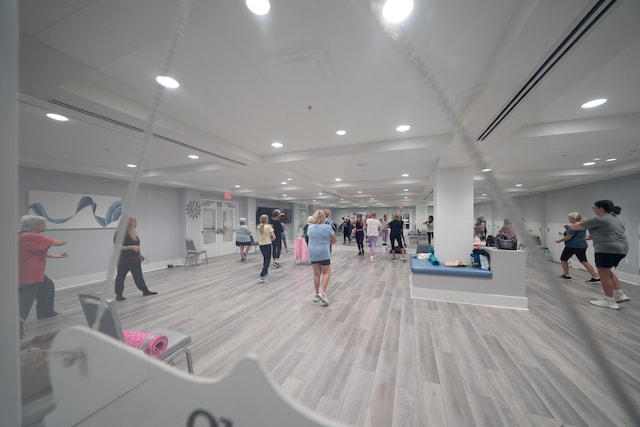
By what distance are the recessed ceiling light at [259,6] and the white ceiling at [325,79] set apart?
0.06 meters

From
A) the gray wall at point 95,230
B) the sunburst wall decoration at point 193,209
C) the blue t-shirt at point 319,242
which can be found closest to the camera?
the gray wall at point 95,230

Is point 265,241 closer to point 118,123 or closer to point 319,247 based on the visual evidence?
point 319,247

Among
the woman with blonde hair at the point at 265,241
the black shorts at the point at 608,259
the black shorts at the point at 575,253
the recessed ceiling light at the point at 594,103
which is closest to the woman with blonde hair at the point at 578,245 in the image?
the black shorts at the point at 575,253

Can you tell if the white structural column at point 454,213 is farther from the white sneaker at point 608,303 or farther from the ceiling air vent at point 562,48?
the ceiling air vent at point 562,48

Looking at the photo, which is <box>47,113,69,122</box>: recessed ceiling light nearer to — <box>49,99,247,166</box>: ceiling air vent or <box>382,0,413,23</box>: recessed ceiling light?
<box>49,99,247,166</box>: ceiling air vent

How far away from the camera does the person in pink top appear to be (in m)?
0.82

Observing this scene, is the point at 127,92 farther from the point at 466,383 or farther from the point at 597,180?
the point at 597,180

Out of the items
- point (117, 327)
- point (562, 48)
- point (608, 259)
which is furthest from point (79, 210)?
point (608, 259)

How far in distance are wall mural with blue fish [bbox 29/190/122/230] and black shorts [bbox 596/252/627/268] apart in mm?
5020

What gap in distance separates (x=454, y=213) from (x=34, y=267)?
455cm

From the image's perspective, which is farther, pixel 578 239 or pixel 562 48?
pixel 578 239

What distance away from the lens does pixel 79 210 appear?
192 centimetres

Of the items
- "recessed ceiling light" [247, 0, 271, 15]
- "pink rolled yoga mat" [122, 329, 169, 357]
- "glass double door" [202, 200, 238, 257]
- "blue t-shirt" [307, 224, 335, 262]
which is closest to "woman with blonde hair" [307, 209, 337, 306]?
"blue t-shirt" [307, 224, 335, 262]

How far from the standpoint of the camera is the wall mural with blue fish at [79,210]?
1467mm
